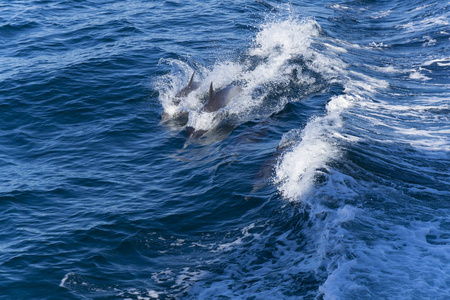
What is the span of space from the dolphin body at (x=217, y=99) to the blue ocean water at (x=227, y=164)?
0.25 meters

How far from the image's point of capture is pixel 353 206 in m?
8.94

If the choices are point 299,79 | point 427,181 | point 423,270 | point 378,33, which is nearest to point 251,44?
point 299,79

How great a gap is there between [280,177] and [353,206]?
1952 mm

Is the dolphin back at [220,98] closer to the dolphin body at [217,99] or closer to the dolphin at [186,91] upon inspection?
the dolphin body at [217,99]

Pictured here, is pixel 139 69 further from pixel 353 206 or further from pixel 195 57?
pixel 353 206

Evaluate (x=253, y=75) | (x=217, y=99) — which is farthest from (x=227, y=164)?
(x=253, y=75)

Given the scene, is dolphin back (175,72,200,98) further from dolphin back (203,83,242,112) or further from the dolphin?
dolphin back (203,83,242,112)

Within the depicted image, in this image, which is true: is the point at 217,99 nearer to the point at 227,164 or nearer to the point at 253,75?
the point at 253,75

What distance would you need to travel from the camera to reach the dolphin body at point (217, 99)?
13.7 meters

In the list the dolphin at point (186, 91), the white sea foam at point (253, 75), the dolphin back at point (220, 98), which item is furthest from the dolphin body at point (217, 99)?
the dolphin at point (186, 91)

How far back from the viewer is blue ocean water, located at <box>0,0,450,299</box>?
7.87 meters

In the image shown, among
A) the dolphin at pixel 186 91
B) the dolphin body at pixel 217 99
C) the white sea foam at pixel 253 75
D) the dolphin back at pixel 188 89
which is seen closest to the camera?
the dolphin body at pixel 217 99

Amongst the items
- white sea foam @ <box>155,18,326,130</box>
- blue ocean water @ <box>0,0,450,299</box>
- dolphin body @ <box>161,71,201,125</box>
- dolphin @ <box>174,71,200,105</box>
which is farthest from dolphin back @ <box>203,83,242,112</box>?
dolphin @ <box>174,71,200,105</box>

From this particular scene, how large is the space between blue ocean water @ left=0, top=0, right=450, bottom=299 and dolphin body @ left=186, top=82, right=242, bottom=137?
0.83 ft
